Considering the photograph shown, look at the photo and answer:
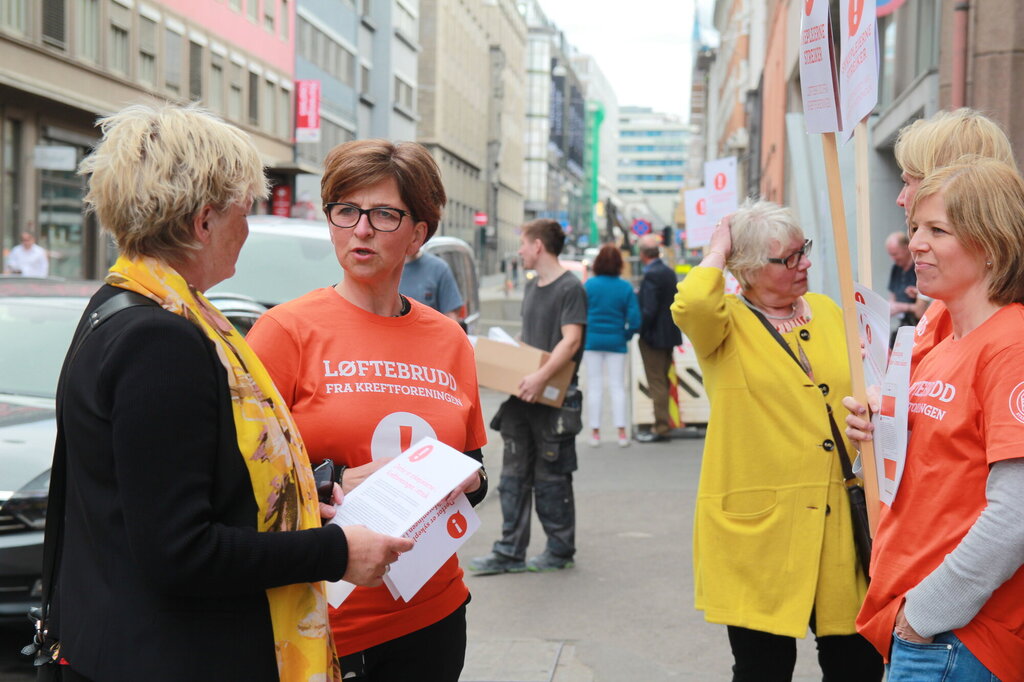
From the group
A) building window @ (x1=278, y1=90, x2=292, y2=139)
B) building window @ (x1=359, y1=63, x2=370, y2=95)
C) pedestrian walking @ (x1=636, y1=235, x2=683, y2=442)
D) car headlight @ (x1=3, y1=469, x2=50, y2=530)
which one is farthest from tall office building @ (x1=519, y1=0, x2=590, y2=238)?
car headlight @ (x1=3, y1=469, x2=50, y2=530)

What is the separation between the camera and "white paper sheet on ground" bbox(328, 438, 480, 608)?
242 centimetres

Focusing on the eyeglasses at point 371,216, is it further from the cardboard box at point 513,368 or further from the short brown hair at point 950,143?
the cardboard box at point 513,368

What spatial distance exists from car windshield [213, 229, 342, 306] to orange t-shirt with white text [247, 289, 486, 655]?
7.13m

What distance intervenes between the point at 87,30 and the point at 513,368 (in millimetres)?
24192

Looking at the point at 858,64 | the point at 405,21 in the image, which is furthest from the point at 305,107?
the point at 858,64

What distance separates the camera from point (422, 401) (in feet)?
9.76

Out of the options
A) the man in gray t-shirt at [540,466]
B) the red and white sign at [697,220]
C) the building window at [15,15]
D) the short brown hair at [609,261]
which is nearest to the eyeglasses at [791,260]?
the man in gray t-shirt at [540,466]

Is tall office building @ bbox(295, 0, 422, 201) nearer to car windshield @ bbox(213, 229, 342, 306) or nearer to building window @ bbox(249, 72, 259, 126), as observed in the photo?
building window @ bbox(249, 72, 259, 126)

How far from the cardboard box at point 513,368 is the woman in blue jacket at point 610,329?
4.94m

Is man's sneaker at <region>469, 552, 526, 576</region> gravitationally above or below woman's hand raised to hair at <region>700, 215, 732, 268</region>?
below

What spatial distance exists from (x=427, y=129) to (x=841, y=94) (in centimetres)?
6809

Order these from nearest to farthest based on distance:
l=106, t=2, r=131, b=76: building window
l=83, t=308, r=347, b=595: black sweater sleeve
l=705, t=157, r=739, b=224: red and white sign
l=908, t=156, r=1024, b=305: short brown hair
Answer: l=83, t=308, r=347, b=595: black sweater sleeve, l=908, t=156, r=1024, b=305: short brown hair, l=705, t=157, r=739, b=224: red and white sign, l=106, t=2, r=131, b=76: building window

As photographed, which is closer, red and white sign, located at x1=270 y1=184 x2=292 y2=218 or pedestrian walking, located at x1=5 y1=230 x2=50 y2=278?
pedestrian walking, located at x1=5 y1=230 x2=50 y2=278

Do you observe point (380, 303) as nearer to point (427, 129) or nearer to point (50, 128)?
point (50, 128)
